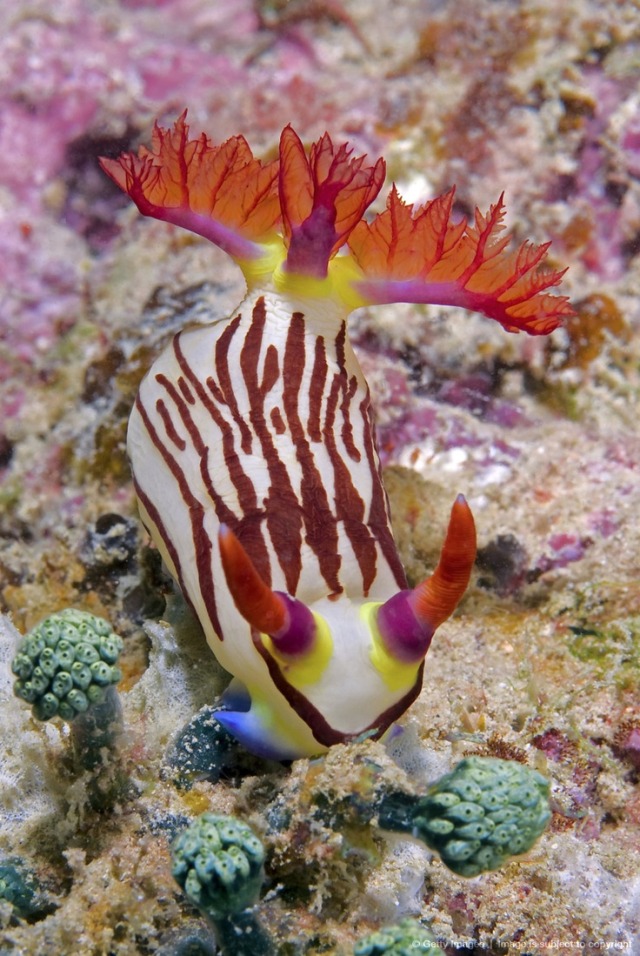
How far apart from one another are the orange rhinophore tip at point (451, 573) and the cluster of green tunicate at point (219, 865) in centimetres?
74

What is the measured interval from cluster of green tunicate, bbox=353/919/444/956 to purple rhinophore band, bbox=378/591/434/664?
2.20 ft

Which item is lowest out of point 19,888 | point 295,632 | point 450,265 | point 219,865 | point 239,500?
point 19,888

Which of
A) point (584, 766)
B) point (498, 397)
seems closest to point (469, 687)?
point (584, 766)

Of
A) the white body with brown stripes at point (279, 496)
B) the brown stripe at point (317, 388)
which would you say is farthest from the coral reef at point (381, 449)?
the brown stripe at point (317, 388)

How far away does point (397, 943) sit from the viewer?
6.07 feet

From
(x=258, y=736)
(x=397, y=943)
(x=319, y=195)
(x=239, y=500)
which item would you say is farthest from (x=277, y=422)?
(x=397, y=943)

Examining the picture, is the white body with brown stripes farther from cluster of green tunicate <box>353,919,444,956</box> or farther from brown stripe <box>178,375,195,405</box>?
cluster of green tunicate <box>353,919,444,956</box>

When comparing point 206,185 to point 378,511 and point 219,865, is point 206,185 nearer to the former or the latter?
point 378,511

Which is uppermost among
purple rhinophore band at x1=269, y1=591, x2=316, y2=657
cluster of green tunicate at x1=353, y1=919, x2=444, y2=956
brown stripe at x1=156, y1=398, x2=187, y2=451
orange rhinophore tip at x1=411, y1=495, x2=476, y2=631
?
brown stripe at x1=156, y1=398, x2=187, y2=451

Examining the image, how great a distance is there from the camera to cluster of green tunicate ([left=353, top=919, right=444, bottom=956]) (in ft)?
6.01

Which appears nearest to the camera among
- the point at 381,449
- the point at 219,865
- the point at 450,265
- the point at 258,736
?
the point at 219,865

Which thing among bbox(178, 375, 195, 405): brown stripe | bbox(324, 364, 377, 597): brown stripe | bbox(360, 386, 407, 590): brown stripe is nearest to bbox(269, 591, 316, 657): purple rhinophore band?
bbox(324, 364, 377, 597): brown stripe

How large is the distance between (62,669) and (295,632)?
0.68m

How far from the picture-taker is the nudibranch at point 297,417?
2.25 meters
